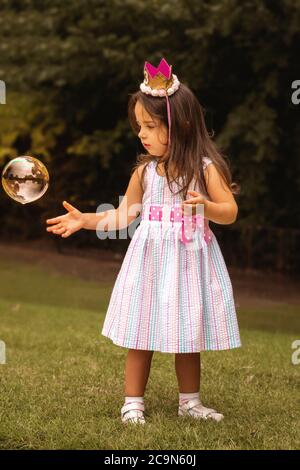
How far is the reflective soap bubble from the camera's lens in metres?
3.73

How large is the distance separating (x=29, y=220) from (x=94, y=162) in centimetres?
171

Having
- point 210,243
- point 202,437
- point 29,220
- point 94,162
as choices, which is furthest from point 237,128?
point 202,437

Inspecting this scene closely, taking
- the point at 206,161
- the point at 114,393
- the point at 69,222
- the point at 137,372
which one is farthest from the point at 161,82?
the point at 114,393

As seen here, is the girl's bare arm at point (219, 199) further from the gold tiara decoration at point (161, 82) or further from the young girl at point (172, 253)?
the gold tiara decoration at point (161, 82)

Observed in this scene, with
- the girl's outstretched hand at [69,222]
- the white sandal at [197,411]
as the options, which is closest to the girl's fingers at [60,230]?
the girl's outstretched hand at [69,222]

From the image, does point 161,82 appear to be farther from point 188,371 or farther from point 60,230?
point 188,371

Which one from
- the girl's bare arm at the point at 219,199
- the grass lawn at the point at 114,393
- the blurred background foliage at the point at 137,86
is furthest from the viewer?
the blurred background foliage at the point at 137,86

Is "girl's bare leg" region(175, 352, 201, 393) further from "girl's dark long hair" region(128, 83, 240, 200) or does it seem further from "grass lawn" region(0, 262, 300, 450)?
"girl's dark long hair" region(128, 83, 240, 200)

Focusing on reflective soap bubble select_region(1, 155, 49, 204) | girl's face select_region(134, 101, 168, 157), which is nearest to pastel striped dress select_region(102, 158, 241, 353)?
girl's face select_region(134, 101, 168, 157)

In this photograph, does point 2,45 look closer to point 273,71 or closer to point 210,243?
point 273,71

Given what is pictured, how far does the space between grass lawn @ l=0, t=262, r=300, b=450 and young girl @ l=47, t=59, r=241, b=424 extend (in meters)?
0.19

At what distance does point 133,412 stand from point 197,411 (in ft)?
0.99

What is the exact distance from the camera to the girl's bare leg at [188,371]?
12.3ft

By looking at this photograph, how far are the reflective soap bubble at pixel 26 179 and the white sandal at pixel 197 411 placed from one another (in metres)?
1.14
